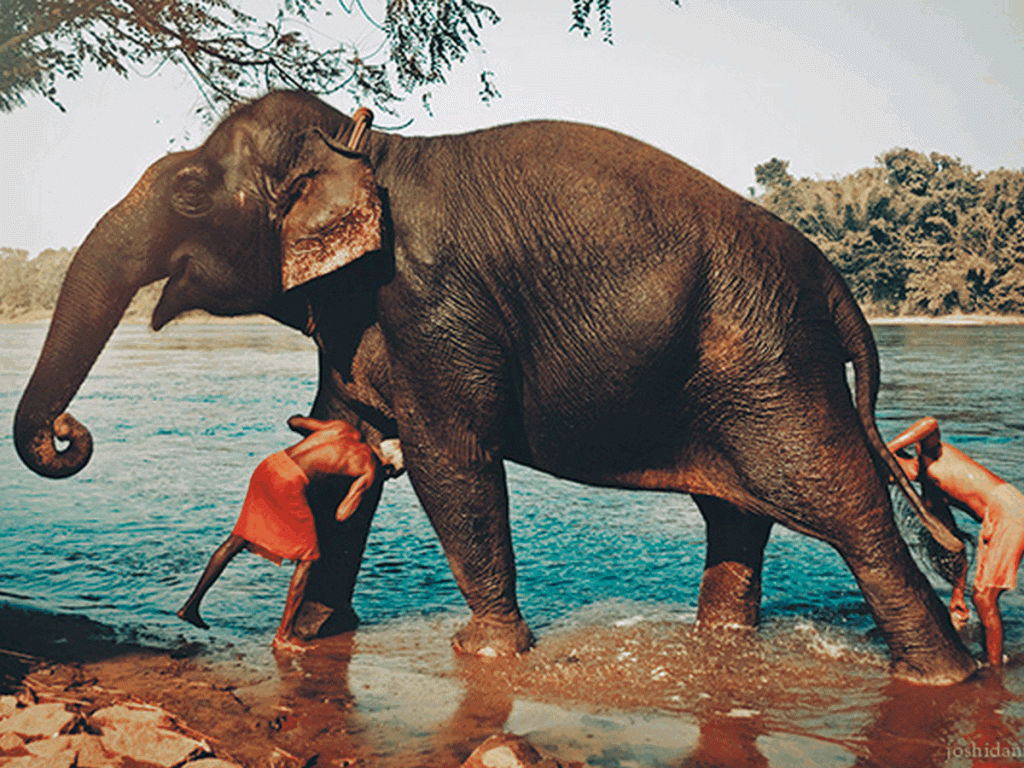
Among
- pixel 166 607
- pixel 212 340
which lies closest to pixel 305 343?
pixel 212 340

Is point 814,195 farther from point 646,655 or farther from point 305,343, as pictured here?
point 646,655

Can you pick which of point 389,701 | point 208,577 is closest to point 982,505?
point 389,701

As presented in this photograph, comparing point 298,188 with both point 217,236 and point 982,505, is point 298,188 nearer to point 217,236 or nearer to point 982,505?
point 217,236

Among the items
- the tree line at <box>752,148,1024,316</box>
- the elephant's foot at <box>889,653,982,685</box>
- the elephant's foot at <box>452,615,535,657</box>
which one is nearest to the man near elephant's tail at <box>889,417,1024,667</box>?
the elephant's foot at <box>889,653,982,685</box>

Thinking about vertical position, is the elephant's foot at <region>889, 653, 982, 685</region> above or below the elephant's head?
below

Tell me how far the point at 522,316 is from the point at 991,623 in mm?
2762

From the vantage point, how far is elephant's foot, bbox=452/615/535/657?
5207 millimetres

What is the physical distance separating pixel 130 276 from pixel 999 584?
4595mm

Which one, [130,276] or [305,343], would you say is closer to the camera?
[130,276]

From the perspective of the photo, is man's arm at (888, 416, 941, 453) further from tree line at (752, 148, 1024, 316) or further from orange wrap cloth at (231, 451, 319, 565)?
tree line at (752, 148, 1024, 316)

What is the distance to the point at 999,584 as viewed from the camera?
5.09 m

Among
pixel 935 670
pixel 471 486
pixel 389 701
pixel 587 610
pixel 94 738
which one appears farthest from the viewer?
pixel 587 610

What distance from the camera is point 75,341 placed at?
16.4ft

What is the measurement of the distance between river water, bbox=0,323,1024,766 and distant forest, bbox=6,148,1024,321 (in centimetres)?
3586
